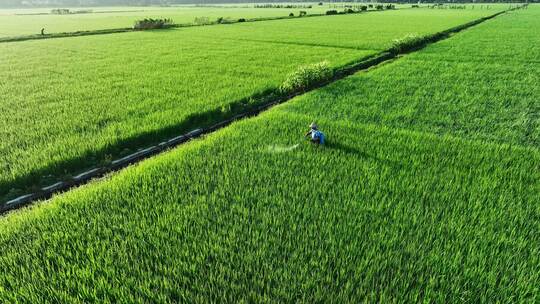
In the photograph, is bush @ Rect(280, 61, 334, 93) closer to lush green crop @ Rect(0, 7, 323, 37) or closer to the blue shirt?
the blue shirt

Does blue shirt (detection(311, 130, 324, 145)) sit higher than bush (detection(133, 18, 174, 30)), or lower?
lower

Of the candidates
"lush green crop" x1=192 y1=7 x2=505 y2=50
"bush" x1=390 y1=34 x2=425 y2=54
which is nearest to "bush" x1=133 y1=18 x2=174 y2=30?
"lush green crop" x1=192 y1=7 x2=505 y2=50

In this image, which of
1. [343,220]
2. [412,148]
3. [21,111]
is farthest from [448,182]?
[21,111]

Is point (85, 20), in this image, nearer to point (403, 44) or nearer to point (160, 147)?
point (403, 44)

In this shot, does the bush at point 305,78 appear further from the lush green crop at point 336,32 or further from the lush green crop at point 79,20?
the lush green crop at point 79,20

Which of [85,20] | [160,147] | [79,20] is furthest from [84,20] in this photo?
[160,147]

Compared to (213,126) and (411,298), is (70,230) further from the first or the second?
(213,126)

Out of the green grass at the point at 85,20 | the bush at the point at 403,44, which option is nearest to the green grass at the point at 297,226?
the bush at the point at 403,44
